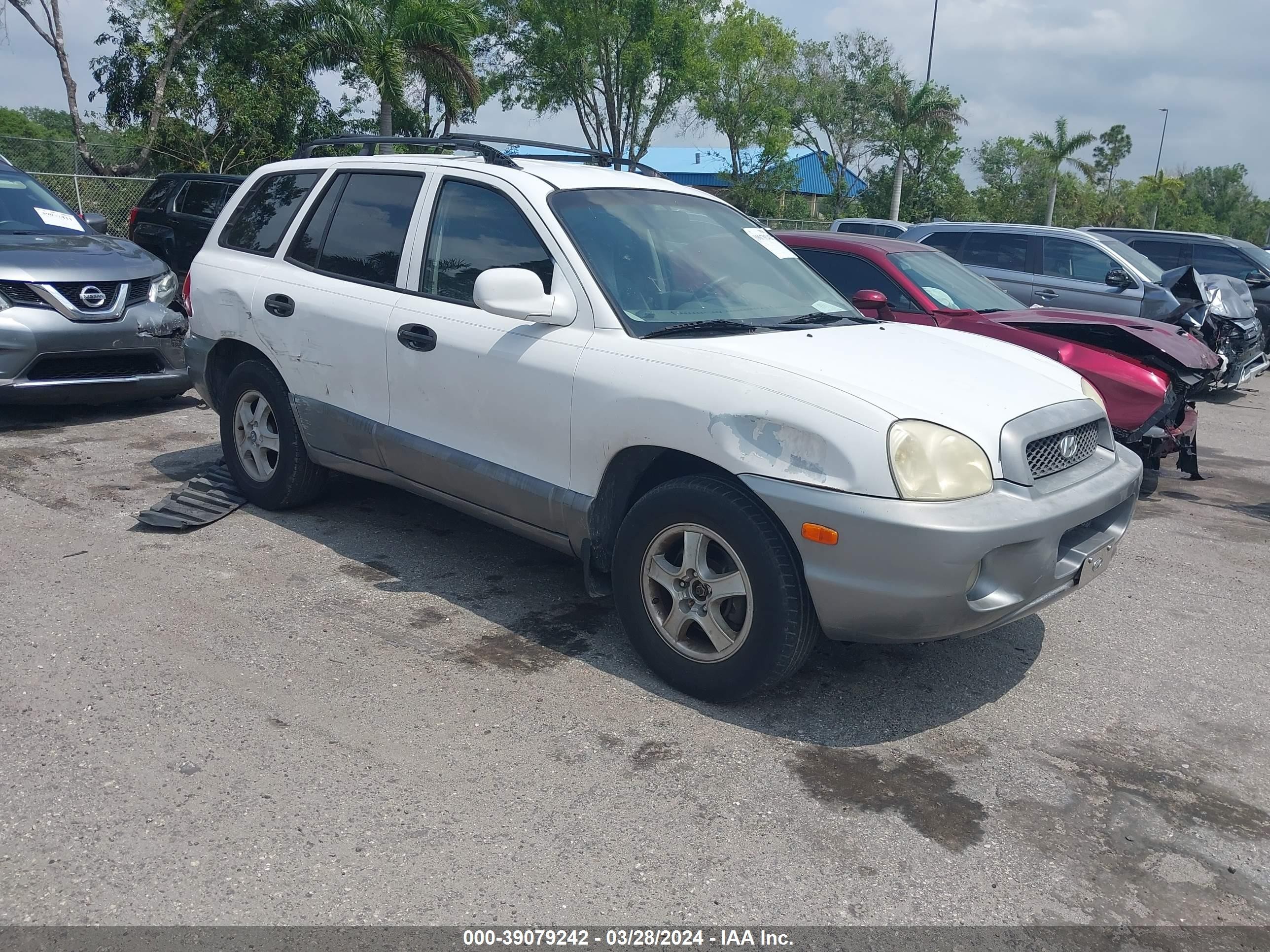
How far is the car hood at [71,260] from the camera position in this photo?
7320mm

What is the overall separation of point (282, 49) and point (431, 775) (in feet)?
83.6

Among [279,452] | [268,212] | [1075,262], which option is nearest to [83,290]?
[268,212]

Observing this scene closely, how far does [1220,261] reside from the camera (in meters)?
14.6

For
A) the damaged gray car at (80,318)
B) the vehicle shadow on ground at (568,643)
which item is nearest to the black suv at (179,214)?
the damaged gray car at (80,318)

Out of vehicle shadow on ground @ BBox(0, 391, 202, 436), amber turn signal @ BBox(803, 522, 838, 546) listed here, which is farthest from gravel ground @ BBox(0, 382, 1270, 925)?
vehicle shadow on ground @ BBox(0, 391, 202, 436)

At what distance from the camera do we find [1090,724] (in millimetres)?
3822

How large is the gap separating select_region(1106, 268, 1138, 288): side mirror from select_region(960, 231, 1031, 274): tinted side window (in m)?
0.90

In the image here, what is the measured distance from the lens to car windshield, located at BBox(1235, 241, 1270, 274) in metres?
14.4

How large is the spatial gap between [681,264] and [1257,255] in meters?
13.5

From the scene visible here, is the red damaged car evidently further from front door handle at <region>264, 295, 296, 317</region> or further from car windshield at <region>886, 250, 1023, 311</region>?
front door handle at <region>264, 295, 296, 317</region>

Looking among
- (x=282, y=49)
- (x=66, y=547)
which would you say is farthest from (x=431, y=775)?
(x=282, y=49)

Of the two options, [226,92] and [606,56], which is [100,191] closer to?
[226,92]

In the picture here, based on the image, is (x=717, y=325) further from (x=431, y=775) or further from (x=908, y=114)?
(x=908, y=114)

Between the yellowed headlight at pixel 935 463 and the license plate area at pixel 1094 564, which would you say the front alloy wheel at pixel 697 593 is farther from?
the license plate area at pixel 1094 564
